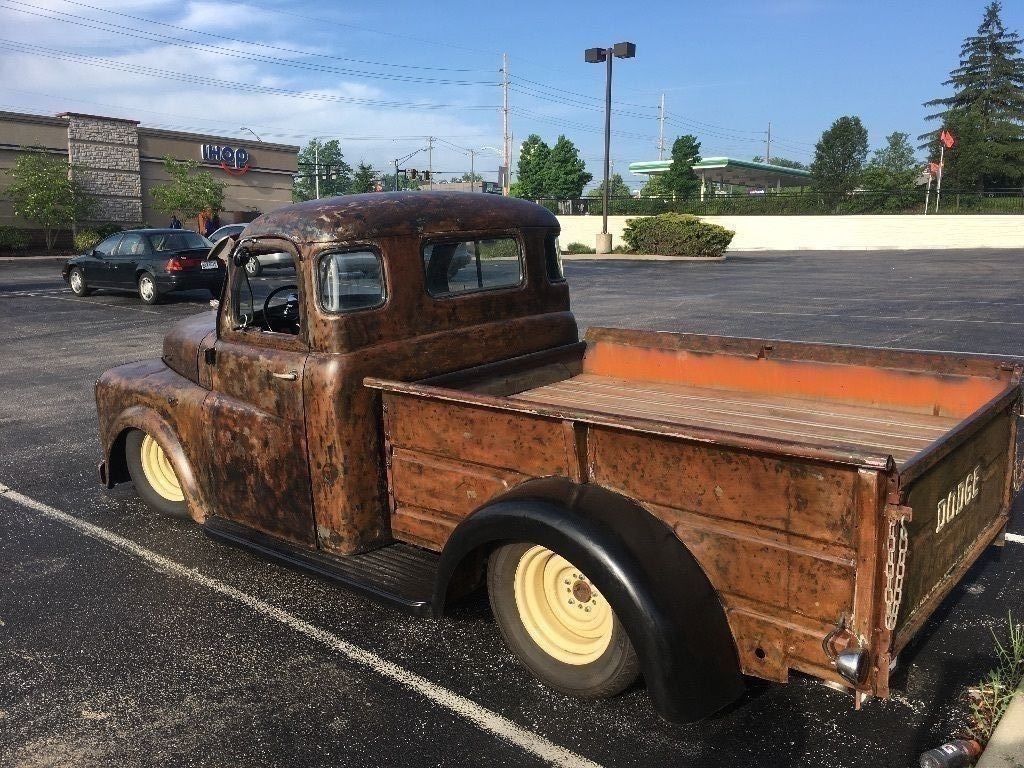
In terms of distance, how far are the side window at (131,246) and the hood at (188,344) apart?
47.6ft

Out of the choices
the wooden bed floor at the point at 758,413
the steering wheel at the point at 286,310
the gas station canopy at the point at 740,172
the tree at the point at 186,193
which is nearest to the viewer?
the wooden bed floor at the point at 758,413

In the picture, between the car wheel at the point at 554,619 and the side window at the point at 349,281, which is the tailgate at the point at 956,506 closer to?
the car wheel at the point at 554,619

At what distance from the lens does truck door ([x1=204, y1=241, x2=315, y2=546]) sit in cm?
420

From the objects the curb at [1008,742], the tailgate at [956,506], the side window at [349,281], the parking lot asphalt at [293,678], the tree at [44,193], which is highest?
the tree at [44,193]

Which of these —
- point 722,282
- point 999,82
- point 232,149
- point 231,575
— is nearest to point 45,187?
point 232,149

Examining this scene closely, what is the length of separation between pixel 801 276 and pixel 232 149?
32.5 meters

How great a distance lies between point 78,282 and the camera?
19391 mm

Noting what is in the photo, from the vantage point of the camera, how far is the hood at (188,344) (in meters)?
4.88

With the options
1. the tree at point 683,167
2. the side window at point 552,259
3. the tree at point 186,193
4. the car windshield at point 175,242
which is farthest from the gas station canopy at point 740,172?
the side window at point 552,259

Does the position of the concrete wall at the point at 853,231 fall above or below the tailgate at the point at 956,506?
above

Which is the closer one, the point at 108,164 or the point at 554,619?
→ the point at 554,619

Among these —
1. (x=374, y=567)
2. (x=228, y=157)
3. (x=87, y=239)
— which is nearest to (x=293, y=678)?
(x=374, y=567)

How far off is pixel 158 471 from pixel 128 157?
38.9 m

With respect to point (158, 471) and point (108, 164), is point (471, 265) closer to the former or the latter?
point (158, 471)
